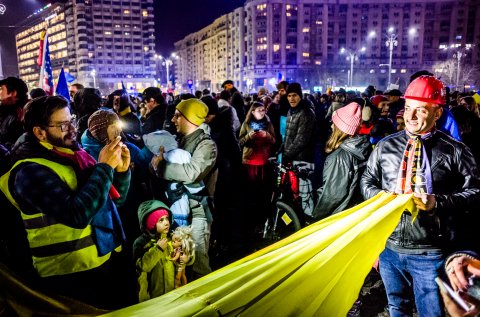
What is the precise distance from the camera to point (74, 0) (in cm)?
12694

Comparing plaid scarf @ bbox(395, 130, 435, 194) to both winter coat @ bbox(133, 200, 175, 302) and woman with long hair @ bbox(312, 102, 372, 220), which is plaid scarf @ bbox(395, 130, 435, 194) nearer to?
woman with long hair @ bbox(312, 102, 372, 220)

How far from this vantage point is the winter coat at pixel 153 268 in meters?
3.65

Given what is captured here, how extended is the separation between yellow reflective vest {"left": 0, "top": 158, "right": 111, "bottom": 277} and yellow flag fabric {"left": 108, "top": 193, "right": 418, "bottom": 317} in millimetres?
618

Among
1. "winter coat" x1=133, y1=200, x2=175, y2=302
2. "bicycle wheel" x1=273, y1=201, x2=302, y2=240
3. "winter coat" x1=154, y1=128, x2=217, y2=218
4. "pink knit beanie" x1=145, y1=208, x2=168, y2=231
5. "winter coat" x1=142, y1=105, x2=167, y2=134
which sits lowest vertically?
"bicycle wheel" x1=273, y1=201, x2=302, y2=240

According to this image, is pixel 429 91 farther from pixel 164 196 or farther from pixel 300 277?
pixel 164 196

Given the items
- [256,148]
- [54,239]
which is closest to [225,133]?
[256,148]

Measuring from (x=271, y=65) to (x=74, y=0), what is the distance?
72.2m

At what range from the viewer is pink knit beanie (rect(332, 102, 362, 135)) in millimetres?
4043

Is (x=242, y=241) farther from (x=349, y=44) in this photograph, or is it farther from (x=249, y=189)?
(x=349, y=44)

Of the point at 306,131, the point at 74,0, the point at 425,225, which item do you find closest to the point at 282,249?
the point at 425,225

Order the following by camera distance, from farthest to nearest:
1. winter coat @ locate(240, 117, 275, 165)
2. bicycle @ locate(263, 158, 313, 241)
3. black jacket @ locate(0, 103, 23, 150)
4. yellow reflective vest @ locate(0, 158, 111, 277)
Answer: winter coat @ locate(240, 117, 275, 165)
bicycle @ locate(263, 158, 313, 241)
black jacket @ locate(0, 103, 23, 150)
yellow reflective vest @ locate(0, 158, 111, 277)

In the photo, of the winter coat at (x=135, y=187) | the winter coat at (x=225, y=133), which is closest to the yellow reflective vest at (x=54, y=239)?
the winter coat at (x=135, y=187)

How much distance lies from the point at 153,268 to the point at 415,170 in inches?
103

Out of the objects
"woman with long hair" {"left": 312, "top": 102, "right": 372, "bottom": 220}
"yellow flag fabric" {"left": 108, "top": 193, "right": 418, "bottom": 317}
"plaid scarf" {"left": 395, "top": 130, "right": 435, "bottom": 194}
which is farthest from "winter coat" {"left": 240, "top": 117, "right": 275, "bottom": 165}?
"yellow flag fabric" {"left": 108, "top": 193, "right": 418, "bottom": 317}
